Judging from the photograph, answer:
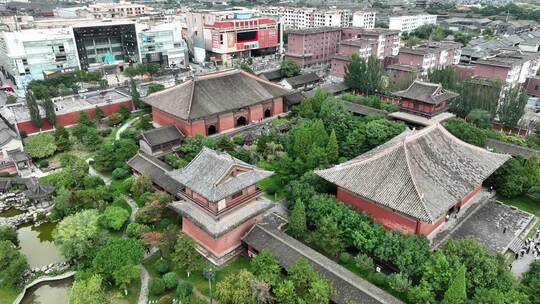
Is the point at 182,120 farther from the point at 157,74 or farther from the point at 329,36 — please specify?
the point at 329,36

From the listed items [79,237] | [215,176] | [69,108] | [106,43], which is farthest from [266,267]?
[106,43]

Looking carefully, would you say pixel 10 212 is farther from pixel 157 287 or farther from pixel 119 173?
pixel 157 287

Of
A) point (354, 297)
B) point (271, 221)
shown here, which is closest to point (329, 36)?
point (271, 221)

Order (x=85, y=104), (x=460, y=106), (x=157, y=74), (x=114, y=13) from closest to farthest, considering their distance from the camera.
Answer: (x=460, y=106), (x=85, y=104), (x=157, y=74), (x=114, y=13)

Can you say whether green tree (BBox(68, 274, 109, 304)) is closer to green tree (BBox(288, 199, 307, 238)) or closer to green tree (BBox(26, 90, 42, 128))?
green tree (BBox(288, 199, 307, 238))

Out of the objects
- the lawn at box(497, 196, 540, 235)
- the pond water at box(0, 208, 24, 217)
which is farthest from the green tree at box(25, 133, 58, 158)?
the lawn at box(497, 196, 540, 235)

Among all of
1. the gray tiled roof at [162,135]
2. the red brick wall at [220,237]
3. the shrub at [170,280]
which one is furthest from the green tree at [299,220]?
the gray tiled roof at [162,135]

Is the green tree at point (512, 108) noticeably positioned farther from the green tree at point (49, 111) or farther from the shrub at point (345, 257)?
the green tree at point (49, 111)
